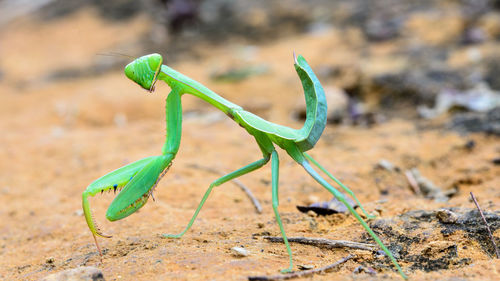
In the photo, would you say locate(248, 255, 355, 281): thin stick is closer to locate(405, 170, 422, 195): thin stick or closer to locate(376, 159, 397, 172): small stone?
locate(405, 170, 422, 195): thin stick

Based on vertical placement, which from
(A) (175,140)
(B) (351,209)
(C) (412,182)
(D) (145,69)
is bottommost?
(C) (412,182)

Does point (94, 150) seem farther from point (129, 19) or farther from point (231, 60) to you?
point (129, 19)

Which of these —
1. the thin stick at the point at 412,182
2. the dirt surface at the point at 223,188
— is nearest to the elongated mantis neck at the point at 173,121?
the dirt surface at the point at 223,188

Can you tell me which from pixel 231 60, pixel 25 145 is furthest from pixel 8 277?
pixel 231 60

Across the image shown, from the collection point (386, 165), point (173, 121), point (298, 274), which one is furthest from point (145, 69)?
point (386, 165)

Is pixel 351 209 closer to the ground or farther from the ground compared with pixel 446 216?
farther from the ground

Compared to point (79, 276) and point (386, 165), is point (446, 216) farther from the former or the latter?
point (79, 276)
